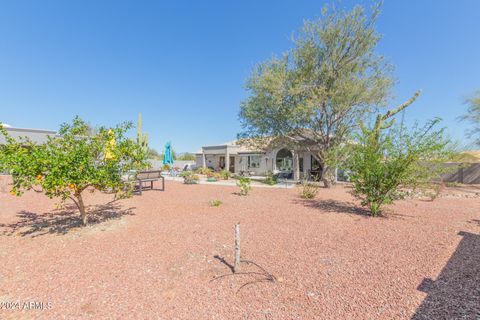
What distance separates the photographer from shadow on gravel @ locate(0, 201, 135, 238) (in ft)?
18.5

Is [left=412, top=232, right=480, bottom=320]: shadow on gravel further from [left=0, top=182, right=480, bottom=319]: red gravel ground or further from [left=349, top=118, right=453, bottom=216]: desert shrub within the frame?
[left=349, top=118, right=453, bottom=216]: desert shrub

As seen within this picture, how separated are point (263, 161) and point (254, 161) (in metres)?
1.25

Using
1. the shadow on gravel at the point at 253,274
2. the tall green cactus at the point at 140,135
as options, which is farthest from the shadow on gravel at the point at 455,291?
the tall green cactus at the point at 140,135

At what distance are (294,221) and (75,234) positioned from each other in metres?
5.88

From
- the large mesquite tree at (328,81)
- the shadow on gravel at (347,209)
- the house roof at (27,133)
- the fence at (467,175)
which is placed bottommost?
the shadow on gravel at (347,209)

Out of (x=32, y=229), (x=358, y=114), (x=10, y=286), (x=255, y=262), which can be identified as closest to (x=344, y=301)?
(x=255, y=262)

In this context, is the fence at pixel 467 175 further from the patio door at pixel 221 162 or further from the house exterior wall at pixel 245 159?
the patio door at pixel 221 162

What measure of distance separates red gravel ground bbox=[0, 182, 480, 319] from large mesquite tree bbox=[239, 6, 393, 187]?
8434 millimetres

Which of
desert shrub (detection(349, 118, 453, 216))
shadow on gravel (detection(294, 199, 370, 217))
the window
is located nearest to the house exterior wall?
the window

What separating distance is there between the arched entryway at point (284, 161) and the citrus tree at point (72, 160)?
1829 cm

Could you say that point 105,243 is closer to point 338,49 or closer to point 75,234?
point 75,234

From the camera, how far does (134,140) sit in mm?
6098

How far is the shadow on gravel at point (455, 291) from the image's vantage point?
265cm

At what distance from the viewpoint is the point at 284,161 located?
23359 millimetres
